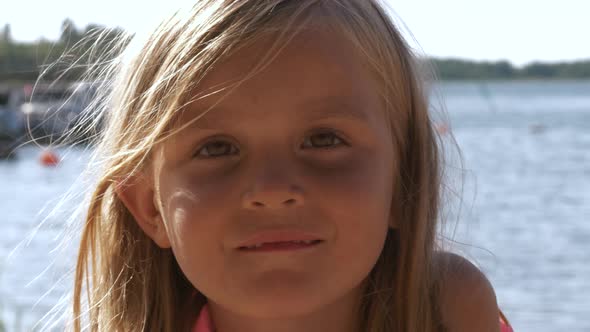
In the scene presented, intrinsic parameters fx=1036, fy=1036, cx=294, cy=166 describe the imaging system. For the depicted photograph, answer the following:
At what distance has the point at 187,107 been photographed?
1652mm

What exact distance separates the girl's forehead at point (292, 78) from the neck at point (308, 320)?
1.22 ft

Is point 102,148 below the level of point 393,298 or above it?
above

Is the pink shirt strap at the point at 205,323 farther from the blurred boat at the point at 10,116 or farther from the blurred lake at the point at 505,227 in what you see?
the blurred boat at the point at 10,116

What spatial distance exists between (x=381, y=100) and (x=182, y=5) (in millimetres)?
379

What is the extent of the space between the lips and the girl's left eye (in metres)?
0.14

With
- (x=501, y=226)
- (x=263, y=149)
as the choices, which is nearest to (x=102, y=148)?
(x=263, y=149)

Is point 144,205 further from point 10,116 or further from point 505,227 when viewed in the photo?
point 10,116

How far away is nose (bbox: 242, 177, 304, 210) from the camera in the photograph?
1.52m

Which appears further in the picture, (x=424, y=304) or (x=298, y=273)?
(x=424, y=304)

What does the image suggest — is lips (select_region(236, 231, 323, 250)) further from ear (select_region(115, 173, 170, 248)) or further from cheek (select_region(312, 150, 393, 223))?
ear (select_region(115, 173, 170, 248))

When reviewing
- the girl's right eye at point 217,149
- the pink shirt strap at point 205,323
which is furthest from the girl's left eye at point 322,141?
the pink shirt strap at point 205,323

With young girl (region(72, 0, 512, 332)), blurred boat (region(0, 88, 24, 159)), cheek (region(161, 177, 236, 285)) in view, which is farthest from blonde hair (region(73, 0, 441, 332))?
blurred boat (region(0, 88, 24, 159))

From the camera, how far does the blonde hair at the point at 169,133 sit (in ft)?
5.45

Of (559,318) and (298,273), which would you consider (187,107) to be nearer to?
(298,273)
